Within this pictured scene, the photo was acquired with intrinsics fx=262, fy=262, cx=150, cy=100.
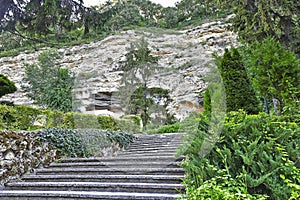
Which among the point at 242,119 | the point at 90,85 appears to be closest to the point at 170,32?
the point at 90,85

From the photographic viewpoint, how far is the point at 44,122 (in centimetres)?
617

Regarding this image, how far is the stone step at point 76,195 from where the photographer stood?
8.36 feet

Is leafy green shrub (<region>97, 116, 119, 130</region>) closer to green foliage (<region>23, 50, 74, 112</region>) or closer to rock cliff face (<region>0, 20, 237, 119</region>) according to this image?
rock cliff face (<region>0, 20, 237, 119</region>)

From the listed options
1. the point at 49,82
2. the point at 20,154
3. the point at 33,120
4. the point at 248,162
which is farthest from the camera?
the point at 49,82

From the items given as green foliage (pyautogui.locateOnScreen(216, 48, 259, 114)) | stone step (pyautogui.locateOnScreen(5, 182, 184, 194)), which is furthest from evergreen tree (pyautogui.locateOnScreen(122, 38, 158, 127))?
green foliage (pyautogui.locateOnScreen(216, 48, 259, 114))

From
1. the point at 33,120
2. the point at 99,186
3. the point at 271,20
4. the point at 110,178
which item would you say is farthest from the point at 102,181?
the point at 271,20

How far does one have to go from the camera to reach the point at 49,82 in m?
13.0

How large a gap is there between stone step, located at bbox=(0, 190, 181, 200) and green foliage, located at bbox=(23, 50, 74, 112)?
846cm

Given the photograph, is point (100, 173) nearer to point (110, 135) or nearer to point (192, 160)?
point (192, 160)

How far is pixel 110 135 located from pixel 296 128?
3.85 metres

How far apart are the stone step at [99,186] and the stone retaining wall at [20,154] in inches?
8.0

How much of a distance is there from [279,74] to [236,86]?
1794 millimetres

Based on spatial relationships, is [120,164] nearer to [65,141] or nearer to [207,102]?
[65,141]

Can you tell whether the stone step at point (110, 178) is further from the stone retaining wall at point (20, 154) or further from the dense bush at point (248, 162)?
the dense bush at point (248, 162)
